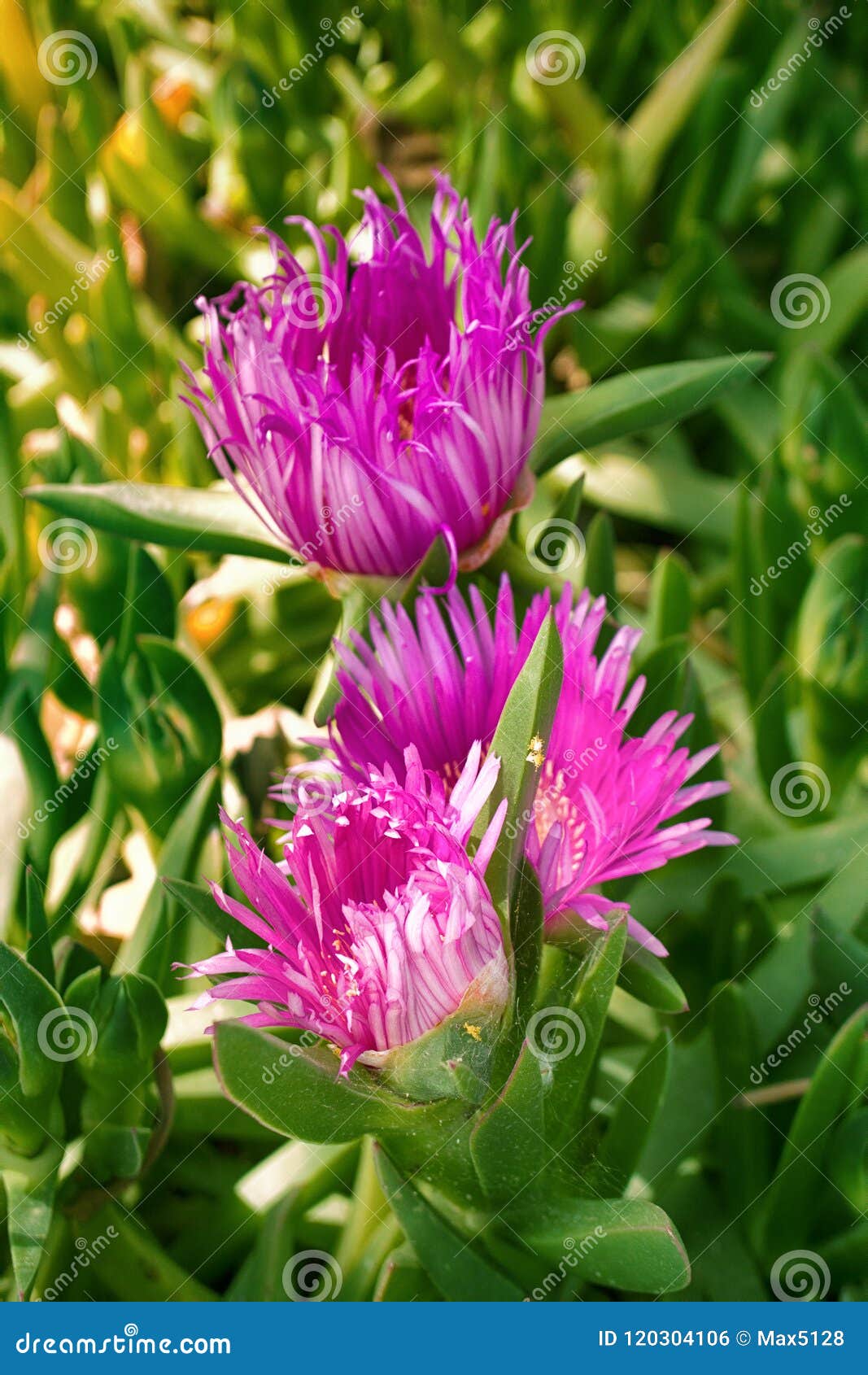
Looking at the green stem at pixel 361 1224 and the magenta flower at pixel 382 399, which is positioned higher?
the magenta flower at pixel 382 399

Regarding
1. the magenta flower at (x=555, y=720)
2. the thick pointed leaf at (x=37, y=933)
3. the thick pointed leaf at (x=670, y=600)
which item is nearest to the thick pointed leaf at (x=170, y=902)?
the thick pointed leaf at (x=37, y=933)

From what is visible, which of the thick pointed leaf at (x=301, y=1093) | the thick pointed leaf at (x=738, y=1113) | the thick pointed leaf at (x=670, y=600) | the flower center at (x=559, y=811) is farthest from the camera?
the thick pointed leaf at (x=670, y=600)

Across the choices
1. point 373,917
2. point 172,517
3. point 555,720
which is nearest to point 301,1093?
point 373,917

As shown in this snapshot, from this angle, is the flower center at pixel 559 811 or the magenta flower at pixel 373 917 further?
the flower center at pixel 559 811

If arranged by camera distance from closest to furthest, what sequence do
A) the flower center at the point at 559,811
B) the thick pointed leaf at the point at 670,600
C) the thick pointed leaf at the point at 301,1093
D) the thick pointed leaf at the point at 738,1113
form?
1. the thick pointed leaf at the point at 301,1093
2. the flower center at the point at 559,811
3. the thick pointed leaf at the point at 738,1113
4. the thick pointed leaf at the point at 670,600

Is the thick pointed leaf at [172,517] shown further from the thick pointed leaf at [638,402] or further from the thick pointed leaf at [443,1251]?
the thick pointed leaf at [443,1251]

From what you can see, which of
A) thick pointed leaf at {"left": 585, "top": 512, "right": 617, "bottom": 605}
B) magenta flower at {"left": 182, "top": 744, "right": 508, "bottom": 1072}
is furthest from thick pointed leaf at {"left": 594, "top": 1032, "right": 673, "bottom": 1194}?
thick pointed leaf at {"left": 585, "top": 512, "right": 617, "bottom": 605}

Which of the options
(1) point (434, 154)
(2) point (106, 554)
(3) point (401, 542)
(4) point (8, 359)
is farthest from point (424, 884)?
(1) point (434, 154)

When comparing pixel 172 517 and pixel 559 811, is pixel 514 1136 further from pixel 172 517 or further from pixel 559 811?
pixel 172 517
